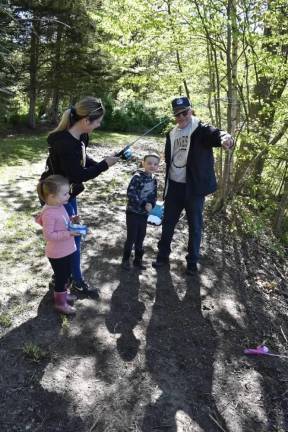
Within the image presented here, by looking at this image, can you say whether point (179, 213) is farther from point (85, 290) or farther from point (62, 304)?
point (62, 304)

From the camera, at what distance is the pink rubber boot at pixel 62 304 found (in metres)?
3.57

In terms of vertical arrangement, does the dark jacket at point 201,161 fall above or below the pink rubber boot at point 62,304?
above

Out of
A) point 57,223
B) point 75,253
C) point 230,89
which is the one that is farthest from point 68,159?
point 230,89

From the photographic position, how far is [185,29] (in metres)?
5.89

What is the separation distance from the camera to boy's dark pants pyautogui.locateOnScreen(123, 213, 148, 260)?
4.40m

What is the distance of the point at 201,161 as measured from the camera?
168 inches

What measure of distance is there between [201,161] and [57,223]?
1.82 m

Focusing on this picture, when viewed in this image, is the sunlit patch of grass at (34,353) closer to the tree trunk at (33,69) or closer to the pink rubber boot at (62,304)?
the pink rubber boot at (62,304)

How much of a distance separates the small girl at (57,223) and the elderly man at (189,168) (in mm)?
1586

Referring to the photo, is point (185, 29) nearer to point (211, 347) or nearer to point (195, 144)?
point (195, 144)

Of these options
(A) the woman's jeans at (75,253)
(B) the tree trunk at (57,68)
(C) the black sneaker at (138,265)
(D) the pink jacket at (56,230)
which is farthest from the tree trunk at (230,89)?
(B) the tree trunk at (57,68)

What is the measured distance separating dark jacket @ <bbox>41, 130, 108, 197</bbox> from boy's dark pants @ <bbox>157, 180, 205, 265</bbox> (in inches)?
52.7

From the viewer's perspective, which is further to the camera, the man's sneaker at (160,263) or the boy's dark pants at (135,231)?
the man's sneaker at (160,263)

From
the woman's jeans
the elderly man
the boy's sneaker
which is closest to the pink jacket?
the woman's jeans
